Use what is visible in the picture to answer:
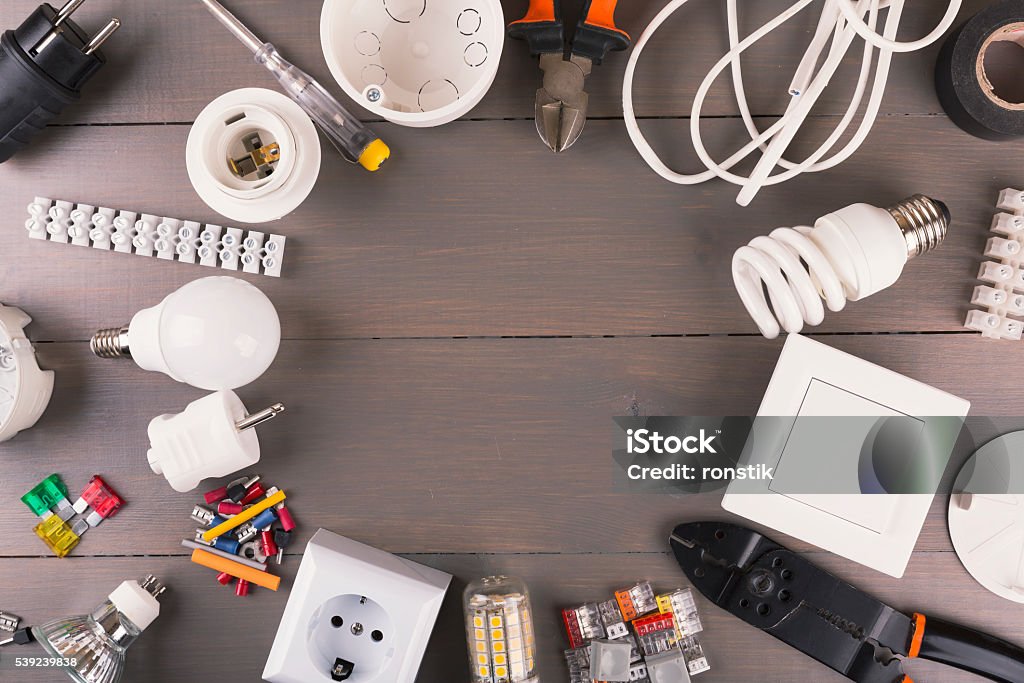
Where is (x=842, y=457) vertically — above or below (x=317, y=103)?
below

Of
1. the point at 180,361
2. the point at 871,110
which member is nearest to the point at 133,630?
the point at 180,361

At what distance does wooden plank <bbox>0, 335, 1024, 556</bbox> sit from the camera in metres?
0.82

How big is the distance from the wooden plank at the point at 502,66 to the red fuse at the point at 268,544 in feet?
1.65

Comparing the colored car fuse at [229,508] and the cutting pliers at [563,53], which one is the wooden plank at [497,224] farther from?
the colored car fuse at [229,508]

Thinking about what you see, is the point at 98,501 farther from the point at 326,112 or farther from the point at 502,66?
the point at 502,66

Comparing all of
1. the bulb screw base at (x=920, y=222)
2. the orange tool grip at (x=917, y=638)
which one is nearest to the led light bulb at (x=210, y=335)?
the bulb screw base at (x=920, y=222)

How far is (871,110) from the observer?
2.43 ft

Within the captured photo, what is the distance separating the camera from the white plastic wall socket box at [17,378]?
0.77m

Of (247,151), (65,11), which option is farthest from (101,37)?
(247,151)

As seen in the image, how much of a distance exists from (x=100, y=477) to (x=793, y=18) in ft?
3.27

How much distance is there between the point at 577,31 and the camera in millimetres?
761

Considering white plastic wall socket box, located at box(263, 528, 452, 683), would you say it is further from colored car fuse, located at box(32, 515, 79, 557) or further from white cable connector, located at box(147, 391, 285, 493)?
A: colored car fuse, located at box(32, 515, 79, 557)

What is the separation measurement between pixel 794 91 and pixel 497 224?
359mm

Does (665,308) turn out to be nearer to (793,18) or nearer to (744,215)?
(744,215)
